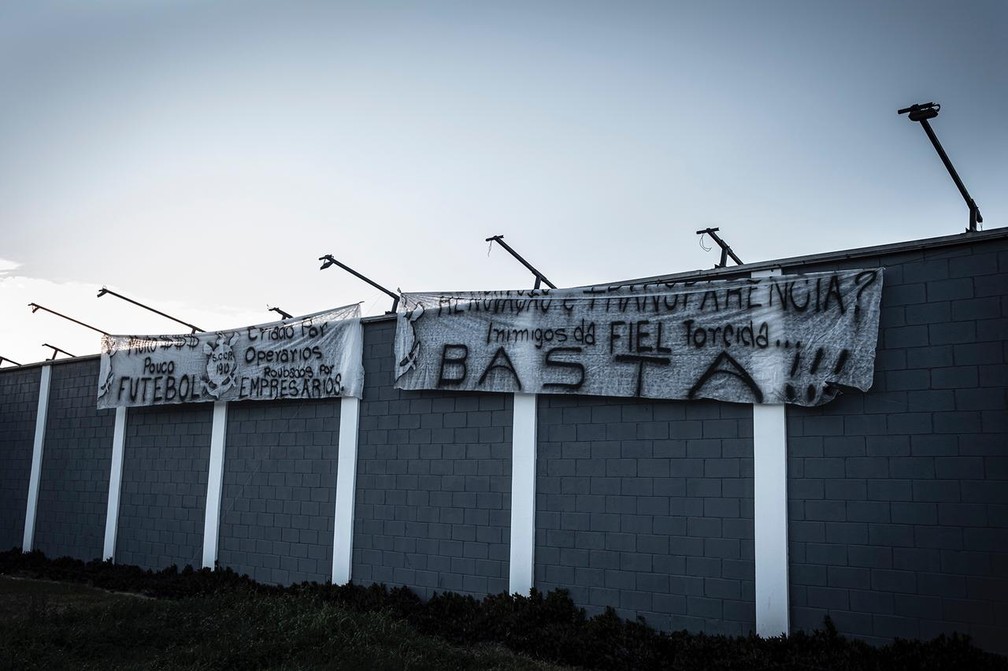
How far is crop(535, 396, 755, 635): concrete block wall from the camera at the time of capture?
791 cm

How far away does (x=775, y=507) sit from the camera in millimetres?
7695

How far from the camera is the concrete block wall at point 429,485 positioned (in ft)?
31.2

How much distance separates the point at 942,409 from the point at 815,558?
5.56 ft

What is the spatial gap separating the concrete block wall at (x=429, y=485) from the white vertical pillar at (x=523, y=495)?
0.10 m

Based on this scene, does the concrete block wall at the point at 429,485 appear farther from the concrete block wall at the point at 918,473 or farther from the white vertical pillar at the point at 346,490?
the concrete block wall at the point at 918,473

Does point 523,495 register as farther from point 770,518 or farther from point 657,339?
point 770,518

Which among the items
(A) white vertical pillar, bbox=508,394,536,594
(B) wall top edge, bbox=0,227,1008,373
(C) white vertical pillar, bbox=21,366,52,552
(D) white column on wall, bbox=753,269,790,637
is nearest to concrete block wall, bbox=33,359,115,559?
(C) white vertical pillar, bbox=21,366,52,552

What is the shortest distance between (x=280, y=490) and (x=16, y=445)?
7504mm

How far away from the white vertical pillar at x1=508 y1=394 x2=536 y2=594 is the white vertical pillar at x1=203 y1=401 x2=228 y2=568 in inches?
203

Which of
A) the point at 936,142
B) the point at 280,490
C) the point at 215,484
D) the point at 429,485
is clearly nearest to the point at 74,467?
the point at 215,484

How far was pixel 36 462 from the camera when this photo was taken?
1533cm

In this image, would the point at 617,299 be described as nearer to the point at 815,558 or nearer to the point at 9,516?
the point at 815,558

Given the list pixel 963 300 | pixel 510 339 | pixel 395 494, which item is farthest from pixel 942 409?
pixel 395 494

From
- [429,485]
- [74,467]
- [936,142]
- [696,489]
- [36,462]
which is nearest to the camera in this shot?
[936,142]
